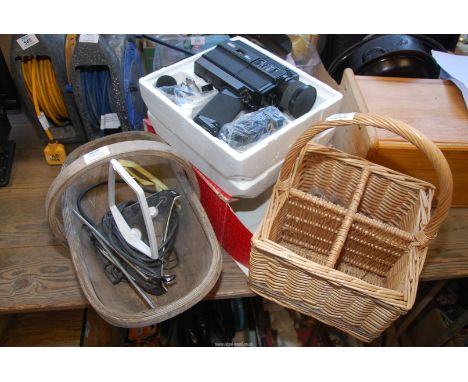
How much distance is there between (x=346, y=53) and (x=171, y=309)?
0.81m

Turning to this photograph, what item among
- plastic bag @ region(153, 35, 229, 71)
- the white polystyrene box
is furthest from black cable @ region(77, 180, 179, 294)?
plastic bag @ region(153, 35, 229, 71)

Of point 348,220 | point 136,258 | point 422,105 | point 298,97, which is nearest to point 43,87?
point 136,258

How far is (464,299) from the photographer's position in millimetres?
1138

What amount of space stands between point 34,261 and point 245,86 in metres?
0.59

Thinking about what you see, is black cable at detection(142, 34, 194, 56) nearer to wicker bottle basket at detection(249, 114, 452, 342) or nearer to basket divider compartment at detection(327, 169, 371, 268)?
wicker bottle basket at detection(249, 114, 452, 342)

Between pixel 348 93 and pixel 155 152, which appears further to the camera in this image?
pixel 348 93

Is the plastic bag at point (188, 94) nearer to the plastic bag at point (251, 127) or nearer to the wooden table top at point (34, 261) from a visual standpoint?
the plastic bag at point (251, 127)

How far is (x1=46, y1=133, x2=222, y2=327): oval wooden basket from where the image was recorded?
63 centimetres

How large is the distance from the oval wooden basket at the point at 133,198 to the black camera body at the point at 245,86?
0.14m

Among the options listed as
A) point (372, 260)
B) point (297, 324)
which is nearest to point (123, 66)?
point (372, 260)

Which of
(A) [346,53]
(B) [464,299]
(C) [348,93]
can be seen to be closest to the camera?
(C) [348,93]

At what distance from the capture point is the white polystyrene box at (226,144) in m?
0.71

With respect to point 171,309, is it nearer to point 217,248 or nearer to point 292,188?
point 217,248

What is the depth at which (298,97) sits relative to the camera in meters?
0.76
